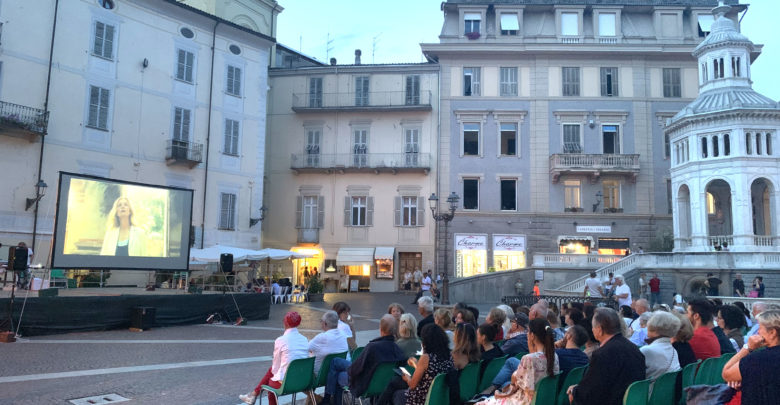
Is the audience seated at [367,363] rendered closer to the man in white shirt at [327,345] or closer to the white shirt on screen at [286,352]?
the man in white shirt at [327,345]

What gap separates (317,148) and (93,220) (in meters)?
19.9

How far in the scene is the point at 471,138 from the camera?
33.9 metres

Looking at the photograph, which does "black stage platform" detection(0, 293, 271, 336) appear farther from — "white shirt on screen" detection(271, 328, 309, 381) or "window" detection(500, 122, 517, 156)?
"window" detection(500, 122, 517, 156)

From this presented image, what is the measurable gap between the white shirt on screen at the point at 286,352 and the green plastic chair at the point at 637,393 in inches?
145

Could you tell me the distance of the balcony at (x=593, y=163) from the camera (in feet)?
105

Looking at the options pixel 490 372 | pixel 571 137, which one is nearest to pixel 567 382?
pixel 490 372

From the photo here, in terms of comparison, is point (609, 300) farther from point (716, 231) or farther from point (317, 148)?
point (317, 148)

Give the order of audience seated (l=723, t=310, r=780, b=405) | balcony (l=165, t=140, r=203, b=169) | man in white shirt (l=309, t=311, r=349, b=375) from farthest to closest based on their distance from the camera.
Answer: balcony (l=165, t=140, r=203, b=169), man in white shirt (l=309, t=311, r=349, b=375), audience seated (l=723, t=310, r=780, b=405)

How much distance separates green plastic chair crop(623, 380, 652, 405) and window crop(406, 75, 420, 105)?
30451 mm

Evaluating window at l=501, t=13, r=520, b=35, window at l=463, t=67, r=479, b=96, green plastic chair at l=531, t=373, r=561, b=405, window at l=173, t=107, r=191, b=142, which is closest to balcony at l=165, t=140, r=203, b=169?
window at l=173, t=107, r=191, b=142

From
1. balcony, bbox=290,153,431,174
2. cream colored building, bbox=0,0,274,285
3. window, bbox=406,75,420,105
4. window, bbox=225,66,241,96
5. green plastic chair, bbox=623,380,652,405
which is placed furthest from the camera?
window, bbox=406,75,420,105

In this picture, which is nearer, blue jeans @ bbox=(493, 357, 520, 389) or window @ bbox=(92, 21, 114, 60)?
blue jeans @ bbox=(493, 357, 520, 389)

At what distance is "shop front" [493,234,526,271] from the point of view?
32.6m

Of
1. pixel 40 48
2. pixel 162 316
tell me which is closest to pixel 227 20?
pixel 40 48
